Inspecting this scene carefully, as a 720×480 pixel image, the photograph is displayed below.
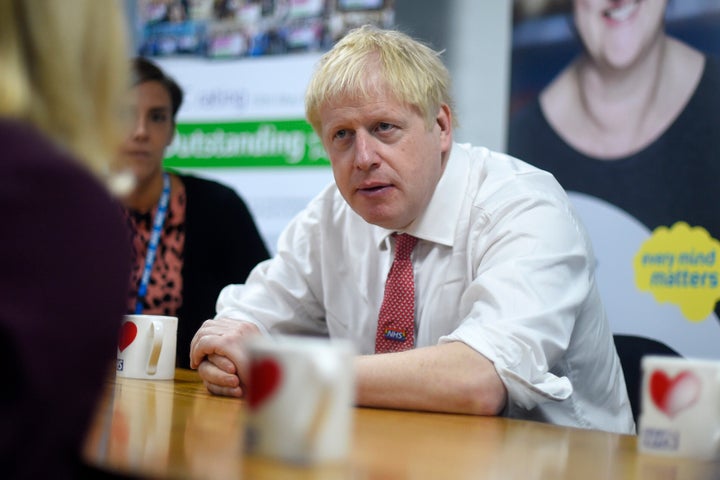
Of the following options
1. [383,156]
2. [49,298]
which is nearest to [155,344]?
[383,156]

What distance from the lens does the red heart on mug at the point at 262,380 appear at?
2.95 ft

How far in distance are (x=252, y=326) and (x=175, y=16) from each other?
7.45 ft

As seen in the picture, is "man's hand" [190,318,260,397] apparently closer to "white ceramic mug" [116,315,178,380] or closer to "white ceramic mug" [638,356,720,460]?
"white ceramic mug" [116,315,178,380]

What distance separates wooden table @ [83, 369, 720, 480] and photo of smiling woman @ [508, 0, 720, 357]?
4.70 ft

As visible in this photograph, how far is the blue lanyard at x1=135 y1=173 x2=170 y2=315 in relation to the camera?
305 centimetres

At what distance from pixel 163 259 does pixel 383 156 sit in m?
1.30

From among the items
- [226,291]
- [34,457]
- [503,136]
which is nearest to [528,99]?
[503,136]

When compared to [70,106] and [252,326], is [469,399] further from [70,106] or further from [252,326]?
[70,106]

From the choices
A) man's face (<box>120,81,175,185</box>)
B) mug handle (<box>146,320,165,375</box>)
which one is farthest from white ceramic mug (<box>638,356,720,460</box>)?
man's face (<box>120,81,175,185</box>)

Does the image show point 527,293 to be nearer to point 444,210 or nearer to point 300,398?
point 444,210

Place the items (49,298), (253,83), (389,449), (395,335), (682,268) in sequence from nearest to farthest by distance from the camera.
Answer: (49,298)
(389,449)
(395,335)
(682,268)
(253,83)

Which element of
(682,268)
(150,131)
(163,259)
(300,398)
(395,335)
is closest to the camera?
(300,398)

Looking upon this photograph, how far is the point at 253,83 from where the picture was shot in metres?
3.77

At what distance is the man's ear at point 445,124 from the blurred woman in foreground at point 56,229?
1.32m
